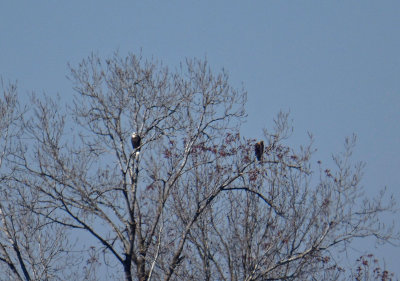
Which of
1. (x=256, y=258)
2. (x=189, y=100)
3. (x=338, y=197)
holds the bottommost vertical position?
(x=256, y=258)

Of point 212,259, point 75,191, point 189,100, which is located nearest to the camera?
point 75,191

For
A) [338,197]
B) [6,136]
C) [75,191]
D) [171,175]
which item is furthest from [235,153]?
[6,136]

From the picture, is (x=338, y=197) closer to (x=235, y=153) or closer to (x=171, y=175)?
(x=235, y=153)

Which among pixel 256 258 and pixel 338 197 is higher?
pixel 338 197

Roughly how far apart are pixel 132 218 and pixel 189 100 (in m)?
2.23

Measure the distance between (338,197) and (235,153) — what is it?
75.1 inches

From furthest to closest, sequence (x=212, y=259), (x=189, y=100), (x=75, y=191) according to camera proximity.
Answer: (x=212, y=259)
(x=189, y=100)
(x=75, y=191)

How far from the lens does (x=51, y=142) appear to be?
11.3 m

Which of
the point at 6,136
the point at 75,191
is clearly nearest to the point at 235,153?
the point at 75,191

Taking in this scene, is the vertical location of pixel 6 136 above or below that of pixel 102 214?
above

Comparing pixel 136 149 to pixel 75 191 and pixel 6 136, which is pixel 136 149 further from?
pixel 6 136

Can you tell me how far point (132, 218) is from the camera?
11477mm

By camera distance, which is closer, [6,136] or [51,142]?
[51,142]

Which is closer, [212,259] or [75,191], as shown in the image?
[75,191]
